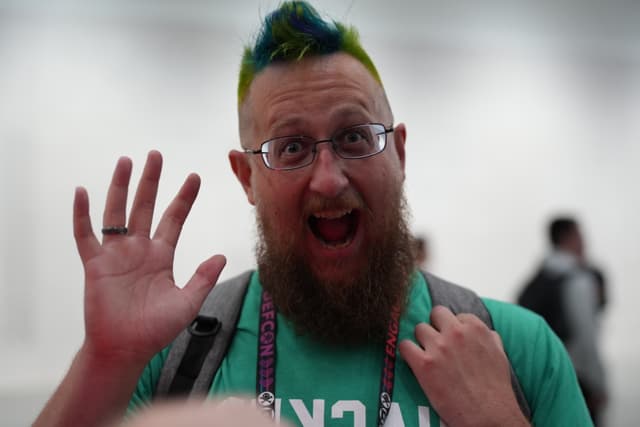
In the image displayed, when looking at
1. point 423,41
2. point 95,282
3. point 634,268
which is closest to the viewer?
point 95,282

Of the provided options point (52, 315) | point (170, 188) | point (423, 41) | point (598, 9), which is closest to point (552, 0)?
point (598, 9)

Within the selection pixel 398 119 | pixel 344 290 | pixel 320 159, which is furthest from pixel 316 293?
pixel 398 119

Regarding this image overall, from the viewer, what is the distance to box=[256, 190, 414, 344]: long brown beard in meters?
1.19

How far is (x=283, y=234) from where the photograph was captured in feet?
4.00

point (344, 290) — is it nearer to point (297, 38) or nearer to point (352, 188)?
point (352, 188)

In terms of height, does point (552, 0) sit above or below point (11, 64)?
above

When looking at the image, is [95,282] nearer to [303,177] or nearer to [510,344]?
[303,177]

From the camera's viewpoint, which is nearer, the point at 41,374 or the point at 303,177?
the point at 303,177

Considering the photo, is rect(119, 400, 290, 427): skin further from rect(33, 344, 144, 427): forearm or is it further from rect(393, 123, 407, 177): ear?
rect(393, 123, 407, 177): ear

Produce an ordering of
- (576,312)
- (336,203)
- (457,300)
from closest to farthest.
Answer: (336,203) < (457,300) < (576,312)

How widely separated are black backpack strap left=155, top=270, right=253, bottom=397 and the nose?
0.37 meters

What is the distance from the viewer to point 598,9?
13.4 ft

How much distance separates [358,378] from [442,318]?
0.23 m

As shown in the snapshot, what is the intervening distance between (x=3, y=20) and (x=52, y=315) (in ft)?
6.81
